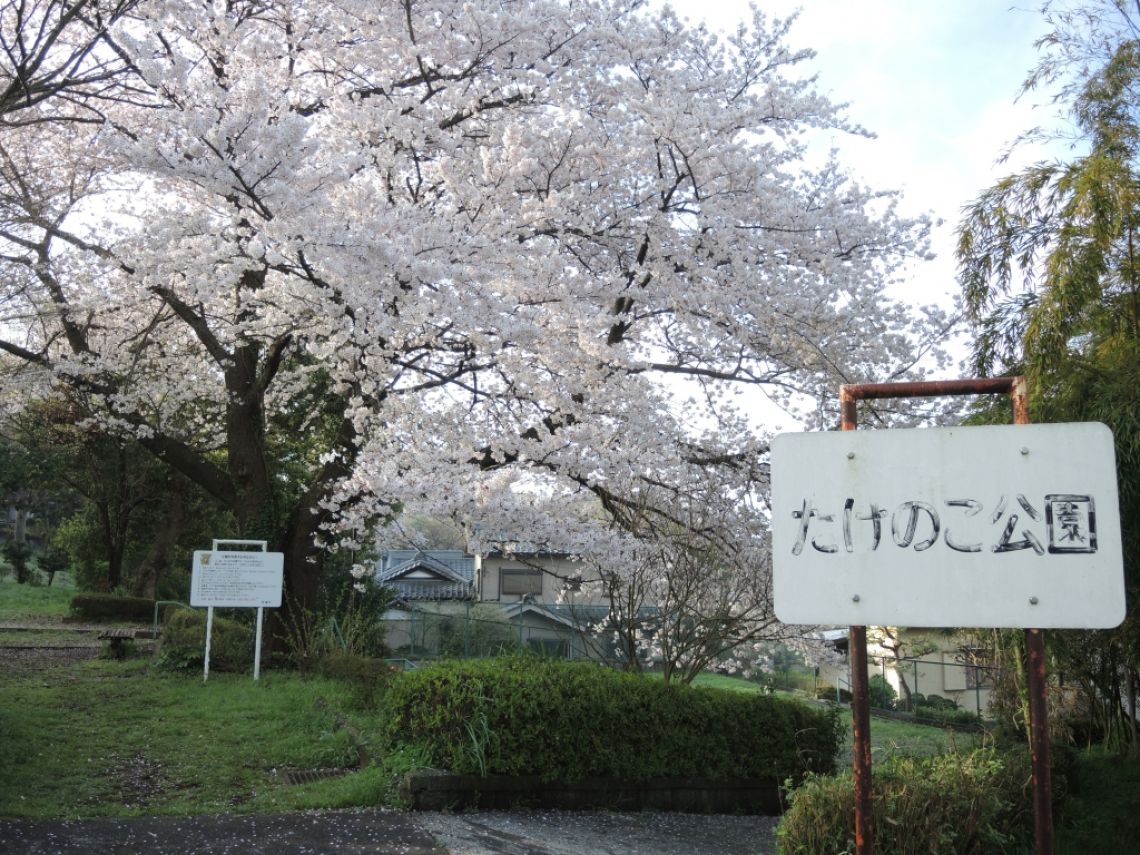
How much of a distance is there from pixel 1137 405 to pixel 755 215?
4899 mm

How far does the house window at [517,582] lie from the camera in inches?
1159

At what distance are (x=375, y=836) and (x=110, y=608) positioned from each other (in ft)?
55.2

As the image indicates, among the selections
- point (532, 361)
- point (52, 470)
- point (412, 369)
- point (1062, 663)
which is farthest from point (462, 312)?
point (52, 470)

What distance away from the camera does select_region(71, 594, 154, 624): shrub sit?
19688mm

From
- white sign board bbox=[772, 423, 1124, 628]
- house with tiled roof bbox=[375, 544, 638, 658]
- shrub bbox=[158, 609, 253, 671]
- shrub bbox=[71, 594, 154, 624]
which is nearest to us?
white sign board bbox=[772, 423, 1124, 628]

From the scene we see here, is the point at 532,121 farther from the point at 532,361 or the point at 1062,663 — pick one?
the point at 1062,663

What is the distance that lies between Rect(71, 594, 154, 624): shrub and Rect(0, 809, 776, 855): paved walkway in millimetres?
15763

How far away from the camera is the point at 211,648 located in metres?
11.9

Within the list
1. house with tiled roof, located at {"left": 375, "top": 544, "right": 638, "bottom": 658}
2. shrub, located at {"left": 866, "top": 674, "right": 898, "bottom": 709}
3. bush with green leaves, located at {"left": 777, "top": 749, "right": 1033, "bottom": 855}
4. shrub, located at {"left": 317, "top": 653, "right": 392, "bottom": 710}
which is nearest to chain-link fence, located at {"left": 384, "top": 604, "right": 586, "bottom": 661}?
house with tiled roof, located at {"left": 375, "top": 544, "right": 638, "bottom": 658}

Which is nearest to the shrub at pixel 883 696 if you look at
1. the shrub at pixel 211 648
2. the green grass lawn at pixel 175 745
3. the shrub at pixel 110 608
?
the shrub at pixel 211 648

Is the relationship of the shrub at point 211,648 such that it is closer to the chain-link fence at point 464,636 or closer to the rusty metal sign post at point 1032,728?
the chain-link fence at point 464,636

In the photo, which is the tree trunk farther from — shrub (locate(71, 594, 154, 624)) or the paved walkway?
the paved walkway

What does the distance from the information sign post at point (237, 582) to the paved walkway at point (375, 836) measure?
5.59 metres

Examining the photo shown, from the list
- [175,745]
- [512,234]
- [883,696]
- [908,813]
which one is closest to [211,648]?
[175,745]
